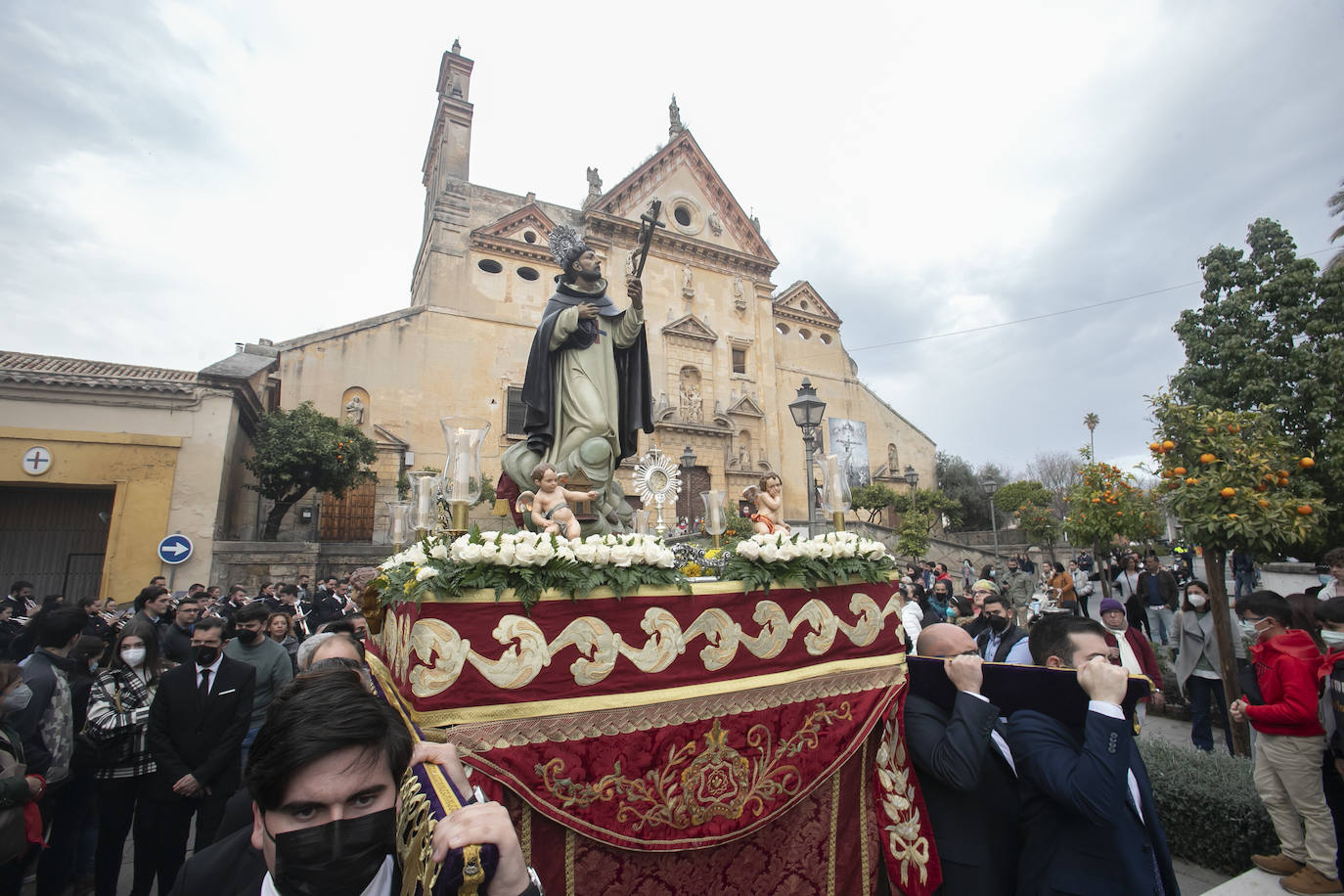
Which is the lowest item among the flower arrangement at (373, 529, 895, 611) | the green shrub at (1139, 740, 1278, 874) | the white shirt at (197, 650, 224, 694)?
the green shrub at (1139, 740, 1278, 874)

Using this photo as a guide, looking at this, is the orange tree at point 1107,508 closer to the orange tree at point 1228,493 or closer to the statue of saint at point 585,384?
the orange tree at point 1228,493

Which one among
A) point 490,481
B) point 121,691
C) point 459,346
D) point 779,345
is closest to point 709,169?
→ point 779,345

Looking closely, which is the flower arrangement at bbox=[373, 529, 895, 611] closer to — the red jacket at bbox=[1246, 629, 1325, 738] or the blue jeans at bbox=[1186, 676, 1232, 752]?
the red jacket at bbox=[1246, 629, 1325, 738]

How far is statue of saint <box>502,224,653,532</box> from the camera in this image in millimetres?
5227

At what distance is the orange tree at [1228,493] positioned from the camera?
5.62 metres

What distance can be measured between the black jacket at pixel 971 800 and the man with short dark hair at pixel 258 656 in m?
4.32

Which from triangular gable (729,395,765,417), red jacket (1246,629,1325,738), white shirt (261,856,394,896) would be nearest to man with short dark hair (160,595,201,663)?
white shirt (261,856,394,896)

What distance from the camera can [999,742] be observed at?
8.35 ft

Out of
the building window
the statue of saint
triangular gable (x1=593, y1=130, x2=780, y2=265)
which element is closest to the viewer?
the statue of saint

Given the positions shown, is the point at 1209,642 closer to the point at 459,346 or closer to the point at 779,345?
the point at 459,346

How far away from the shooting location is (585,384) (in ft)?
17.8

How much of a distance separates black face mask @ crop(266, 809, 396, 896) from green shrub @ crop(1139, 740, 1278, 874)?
5.54 m

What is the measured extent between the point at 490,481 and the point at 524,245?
10598mm

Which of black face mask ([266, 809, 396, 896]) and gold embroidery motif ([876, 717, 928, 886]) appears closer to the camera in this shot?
black face mask ([266, 809, 396, 896])
